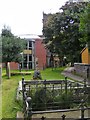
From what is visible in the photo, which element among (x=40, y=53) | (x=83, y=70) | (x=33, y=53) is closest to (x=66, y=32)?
(x=83, y=70)

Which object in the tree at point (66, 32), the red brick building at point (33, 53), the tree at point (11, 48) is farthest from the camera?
the red brick building at point (33, 53)

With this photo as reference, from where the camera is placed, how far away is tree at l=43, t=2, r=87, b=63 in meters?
23.7

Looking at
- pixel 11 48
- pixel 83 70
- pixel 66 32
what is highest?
pixel 66 32

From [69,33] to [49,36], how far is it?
3556 mm

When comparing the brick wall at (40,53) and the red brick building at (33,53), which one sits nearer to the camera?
the red brick building at (33,53)

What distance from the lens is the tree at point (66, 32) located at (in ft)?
77.8

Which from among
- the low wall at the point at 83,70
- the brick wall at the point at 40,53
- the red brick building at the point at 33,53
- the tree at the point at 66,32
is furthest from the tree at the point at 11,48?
the brick wall at the point at 40,53

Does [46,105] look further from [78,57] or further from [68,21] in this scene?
[68,21]

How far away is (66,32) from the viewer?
24812 millimetres

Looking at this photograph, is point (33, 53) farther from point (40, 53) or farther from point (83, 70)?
point (83, 70)

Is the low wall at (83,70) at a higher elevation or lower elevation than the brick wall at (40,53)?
lower

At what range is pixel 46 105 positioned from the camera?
239 inches

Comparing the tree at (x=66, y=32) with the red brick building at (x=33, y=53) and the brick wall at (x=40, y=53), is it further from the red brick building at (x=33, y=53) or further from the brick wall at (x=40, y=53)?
the brick wall at (x=40, y=53)

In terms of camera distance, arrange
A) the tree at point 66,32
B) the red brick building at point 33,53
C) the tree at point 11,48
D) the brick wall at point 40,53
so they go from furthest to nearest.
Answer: the brick wall at point 40,53
the red brick building at point 33,53
the tree at point 66,32
the tree at point 11,48
